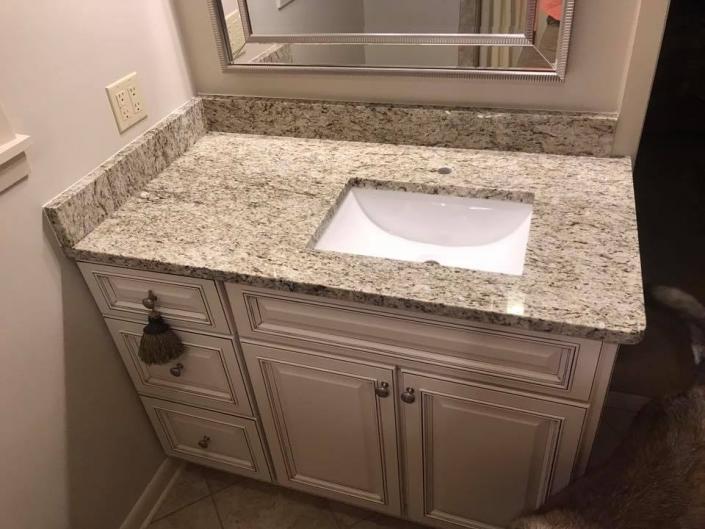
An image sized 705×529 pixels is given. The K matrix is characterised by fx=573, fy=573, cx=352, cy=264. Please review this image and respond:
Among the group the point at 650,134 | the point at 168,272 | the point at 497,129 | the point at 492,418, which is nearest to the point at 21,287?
the point at 168,272

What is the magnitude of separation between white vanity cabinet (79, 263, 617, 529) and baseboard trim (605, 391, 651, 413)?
0.63 meters

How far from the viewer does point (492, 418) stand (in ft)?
3.48

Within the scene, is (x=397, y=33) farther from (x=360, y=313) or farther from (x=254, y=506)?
(x=254, y=506)

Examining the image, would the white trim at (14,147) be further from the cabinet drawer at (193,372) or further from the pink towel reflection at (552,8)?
the pink towel reflection at (552,8)

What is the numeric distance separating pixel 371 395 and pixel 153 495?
31.0 inches

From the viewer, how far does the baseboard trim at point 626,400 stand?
5.40ft

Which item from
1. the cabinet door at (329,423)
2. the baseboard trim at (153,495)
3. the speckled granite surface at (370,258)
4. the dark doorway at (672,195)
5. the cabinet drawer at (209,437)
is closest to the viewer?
the speckled granite surface at (370,258)

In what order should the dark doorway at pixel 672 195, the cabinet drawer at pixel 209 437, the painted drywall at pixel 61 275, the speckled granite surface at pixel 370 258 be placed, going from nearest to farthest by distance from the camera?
the speckled granite surface at pixel 370 258, the painted drywall at pixel 61 275, the dark doorway at pixel 672 195, the cabinet drawer at pixel 209 437

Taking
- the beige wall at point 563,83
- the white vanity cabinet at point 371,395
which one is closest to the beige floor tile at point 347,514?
the white vanity cabinet at point 371,395

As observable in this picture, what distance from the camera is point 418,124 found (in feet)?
4.28

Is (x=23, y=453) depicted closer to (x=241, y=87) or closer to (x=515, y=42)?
(x=241, y=87)

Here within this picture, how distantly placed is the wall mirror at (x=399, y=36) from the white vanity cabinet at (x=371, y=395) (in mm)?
577

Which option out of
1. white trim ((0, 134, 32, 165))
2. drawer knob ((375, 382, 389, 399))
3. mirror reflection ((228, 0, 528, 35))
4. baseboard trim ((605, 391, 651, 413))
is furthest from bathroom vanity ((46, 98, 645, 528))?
baseboard trim ((605, 391, 651, 413))

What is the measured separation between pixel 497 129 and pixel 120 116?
811mm
